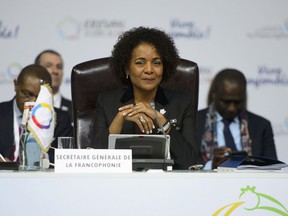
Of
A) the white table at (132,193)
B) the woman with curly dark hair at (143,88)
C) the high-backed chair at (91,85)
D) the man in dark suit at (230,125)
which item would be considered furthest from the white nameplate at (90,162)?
the man in dark suit at (230,125)

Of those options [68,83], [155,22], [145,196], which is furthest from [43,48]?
[145,196]

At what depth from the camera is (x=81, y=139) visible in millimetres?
3748

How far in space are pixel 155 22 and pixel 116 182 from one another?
3186mm

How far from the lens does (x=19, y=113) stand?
16.4 ft

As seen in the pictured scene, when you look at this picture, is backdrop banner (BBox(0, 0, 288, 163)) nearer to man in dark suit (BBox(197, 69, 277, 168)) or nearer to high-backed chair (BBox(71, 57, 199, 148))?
man in dark suit (BBox(197, 69, 277, 168))

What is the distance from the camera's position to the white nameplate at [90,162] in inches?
96.7

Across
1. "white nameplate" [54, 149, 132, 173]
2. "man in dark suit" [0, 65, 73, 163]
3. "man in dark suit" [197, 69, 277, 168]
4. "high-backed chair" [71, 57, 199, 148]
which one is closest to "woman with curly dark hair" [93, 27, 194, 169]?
"high-backed chair" [71, 57, 199, 148]

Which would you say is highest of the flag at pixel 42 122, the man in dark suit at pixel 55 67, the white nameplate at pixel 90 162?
Answer: the man in dark suit at pixel 55 67

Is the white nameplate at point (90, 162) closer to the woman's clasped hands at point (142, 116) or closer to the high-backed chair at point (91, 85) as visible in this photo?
the woman's clasped hands at point (142, 116)

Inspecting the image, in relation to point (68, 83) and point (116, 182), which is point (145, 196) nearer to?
point (116, 182)

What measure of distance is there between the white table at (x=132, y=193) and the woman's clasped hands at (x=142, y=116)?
2.65 ft

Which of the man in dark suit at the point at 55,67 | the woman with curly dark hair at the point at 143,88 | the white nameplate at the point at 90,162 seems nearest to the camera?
the white nameplate at the point at 90,162

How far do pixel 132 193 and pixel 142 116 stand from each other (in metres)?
0.89

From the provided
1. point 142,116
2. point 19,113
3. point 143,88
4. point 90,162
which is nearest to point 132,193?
point 90,162
